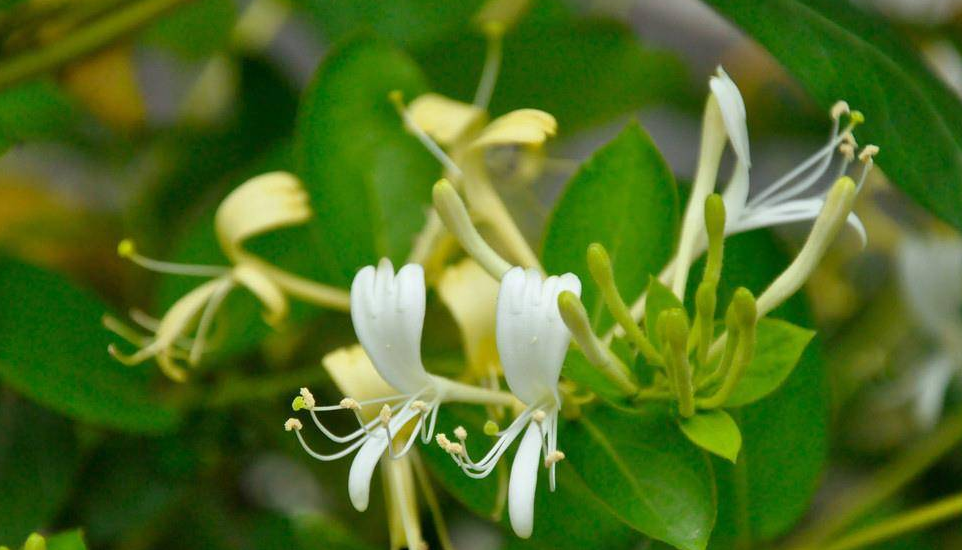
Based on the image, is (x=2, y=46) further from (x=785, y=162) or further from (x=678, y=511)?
(x=785, y=162)

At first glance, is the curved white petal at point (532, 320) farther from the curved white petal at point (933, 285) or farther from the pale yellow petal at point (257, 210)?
the curved white petal at point (933, 285)

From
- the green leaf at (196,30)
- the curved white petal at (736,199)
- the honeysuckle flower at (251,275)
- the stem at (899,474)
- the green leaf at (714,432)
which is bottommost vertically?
the stem at (899,474)

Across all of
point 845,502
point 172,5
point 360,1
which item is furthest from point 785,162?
point 172,5

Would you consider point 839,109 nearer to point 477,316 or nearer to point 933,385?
point 477,316

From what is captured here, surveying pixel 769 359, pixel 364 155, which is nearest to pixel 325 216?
pixel 364 155

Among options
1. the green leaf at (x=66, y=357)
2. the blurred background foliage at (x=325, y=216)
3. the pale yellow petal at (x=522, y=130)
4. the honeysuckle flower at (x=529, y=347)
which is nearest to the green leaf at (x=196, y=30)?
the blurred background foliage at (x=325, y=216)

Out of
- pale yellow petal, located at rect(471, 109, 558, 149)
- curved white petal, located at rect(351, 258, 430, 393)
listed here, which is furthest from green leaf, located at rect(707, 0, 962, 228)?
curved white petal, located at rect(351, 258, 430, 393)
